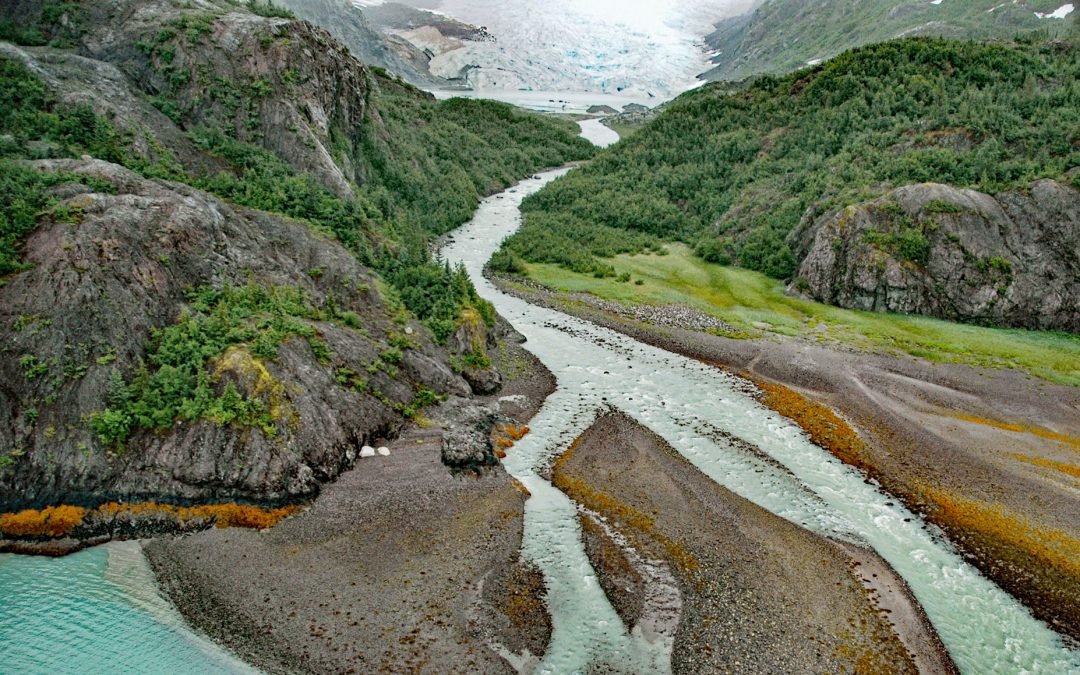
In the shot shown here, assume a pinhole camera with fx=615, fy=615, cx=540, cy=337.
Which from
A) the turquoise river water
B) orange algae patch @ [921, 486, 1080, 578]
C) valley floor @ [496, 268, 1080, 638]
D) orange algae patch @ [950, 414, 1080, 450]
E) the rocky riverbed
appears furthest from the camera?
orange algae patch @ [950, 414, 1080, 450]

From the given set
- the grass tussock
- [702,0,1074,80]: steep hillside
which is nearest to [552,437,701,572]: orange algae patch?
the grass tussock

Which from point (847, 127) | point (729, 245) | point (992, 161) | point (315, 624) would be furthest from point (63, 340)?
point (847, 127)

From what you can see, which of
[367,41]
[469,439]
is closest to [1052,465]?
[469,439]

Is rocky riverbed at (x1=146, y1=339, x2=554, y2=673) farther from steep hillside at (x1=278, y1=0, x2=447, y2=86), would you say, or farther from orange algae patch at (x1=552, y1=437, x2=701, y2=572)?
steep hillside at (x1=278, y1=0, x2=447, y2=86)

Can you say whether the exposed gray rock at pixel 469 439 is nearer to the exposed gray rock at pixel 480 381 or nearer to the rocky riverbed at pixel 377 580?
the rocky riverbed at pixel 377 580

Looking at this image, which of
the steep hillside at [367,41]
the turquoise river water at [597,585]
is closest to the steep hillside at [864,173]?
the turquoise river water at [597,585]

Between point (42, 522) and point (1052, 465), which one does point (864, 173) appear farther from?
point (42, 522)
